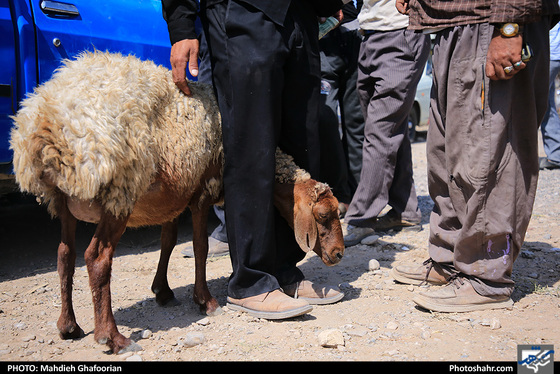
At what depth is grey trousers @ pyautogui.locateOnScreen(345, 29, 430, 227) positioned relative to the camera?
4.61m

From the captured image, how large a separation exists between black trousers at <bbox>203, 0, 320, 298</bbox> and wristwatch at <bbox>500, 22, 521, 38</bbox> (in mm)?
1111

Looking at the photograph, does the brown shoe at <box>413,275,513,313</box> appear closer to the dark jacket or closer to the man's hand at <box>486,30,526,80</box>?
the man's hand at <box>486,30,526,80</box>

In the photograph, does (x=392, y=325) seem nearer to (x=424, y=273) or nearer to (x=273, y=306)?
(x=273, y=306)

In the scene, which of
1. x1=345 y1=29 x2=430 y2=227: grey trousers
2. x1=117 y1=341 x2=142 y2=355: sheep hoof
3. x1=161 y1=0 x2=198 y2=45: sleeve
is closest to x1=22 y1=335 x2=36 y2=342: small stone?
x1=117 y1=341 x2=142 y2=355: sheep hoof

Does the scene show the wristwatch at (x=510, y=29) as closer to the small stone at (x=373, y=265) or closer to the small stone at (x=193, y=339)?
the small stone at (x=373, y=265)

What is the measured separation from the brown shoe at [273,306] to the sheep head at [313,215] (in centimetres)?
34

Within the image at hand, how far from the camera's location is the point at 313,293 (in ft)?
11.1

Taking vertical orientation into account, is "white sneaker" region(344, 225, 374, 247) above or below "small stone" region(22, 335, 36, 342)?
below

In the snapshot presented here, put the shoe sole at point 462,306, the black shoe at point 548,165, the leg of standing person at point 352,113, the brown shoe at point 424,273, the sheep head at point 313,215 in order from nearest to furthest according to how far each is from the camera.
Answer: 1. the shoe sole at point 462,306
2. the sheep head at point 313,215
3. the brown shoe at point 424,273
4. the leg of standing person at point 352,113
5. the black shoe at point 548,165

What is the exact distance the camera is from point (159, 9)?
15.7 ft

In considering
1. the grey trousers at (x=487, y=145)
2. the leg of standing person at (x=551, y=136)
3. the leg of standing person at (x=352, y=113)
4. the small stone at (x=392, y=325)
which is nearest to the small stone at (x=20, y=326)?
the small stone at (x=392, y=325)

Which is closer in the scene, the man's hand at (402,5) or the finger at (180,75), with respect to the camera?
the finger at (180,75)

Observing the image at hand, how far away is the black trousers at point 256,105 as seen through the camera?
2953 millimetres

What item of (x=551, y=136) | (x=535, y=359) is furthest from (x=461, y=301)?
(x=551, y=136)
